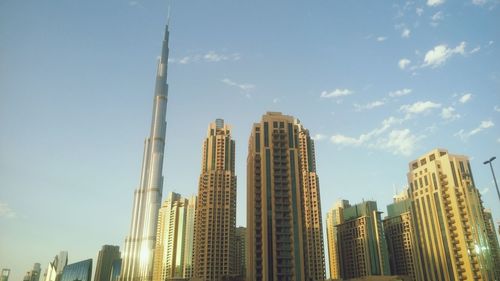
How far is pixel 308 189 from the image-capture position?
179 m

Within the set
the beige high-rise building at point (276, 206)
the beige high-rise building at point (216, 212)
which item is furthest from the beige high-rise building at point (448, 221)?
the beige high-rise building at point (216, 212)

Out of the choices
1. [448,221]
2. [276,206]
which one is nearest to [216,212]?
[276,206]

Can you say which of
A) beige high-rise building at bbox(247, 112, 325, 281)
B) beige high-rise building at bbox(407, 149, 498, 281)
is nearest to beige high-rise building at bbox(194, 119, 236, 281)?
beige high-rise building at bbox(247, 112, 325, 281)

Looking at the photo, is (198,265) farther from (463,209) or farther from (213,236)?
(463,209)

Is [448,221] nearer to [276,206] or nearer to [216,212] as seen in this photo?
[276,206]

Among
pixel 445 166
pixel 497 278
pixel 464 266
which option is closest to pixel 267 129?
pixel 445 166

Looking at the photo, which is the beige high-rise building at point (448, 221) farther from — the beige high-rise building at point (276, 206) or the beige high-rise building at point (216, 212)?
the beige high-rise building at point (216, 212)

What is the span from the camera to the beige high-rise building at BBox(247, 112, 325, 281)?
10362cm

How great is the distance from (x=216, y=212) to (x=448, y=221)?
93.3 m

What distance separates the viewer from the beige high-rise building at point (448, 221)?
11350cm

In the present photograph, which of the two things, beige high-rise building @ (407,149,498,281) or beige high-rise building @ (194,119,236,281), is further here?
beige high-rise building @ (194,119,236,281)

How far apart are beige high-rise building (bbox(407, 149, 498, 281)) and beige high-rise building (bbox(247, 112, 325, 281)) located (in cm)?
3847

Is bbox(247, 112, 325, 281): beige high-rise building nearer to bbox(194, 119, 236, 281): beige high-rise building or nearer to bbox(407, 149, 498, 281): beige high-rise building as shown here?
bbox(407, 149, 498, 281): beige high-rise building

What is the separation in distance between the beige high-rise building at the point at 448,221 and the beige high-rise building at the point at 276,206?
126ft
